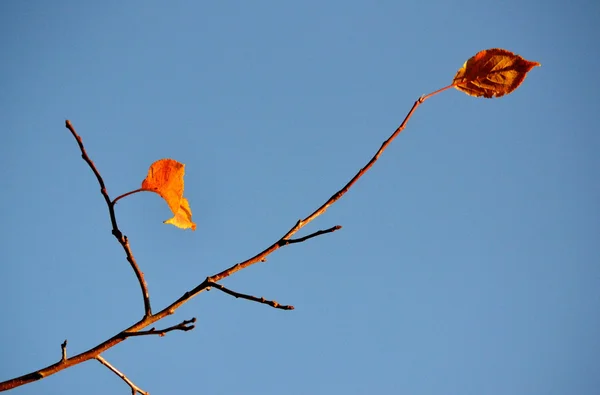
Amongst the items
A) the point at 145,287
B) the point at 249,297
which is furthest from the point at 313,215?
the point at 145,287

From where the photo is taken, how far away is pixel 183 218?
1.53 metres

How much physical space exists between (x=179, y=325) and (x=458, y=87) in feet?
3.74

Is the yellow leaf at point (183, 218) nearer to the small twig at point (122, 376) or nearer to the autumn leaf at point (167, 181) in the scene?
the autumn leaf at point (167, 181)

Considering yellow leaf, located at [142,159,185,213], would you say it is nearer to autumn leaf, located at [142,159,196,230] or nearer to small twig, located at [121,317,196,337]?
autumn leaf, located at [142,159,196,230]

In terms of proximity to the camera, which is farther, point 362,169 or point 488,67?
point 488,67

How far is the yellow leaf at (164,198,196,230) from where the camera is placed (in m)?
1.51

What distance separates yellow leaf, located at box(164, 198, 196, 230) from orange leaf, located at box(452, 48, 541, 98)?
3.11 ft

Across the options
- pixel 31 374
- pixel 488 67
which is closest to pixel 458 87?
pixel 488 67

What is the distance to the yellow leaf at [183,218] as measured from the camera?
4.96 feet

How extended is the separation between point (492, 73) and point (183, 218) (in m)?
1.11

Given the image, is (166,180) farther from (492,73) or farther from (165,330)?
(492,73)

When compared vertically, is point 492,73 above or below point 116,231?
above

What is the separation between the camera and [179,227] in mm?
1525

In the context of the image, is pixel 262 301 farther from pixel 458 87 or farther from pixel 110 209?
pixel 458 87
